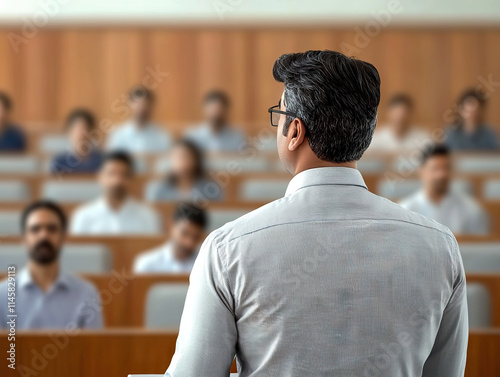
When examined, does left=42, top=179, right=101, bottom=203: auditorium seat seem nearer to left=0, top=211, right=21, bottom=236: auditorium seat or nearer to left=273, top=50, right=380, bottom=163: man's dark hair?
left=0, top=211, right=21, bottom=236: auditorium seat

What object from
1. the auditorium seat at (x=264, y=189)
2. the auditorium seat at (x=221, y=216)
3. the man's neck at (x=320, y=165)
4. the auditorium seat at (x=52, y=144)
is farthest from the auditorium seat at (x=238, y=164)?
the man's neck at (x=320, y=165)

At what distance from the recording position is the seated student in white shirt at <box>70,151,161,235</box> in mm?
2041

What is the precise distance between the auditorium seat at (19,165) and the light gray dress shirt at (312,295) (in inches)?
90.0

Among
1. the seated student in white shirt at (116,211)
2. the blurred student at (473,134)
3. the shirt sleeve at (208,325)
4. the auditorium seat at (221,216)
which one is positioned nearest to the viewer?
the shirt sleeve at (208,325)

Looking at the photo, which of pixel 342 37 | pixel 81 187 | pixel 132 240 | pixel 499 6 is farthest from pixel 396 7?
pixel 132 240

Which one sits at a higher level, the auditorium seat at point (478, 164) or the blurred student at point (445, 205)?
the auditorium seat at point (478, 164)

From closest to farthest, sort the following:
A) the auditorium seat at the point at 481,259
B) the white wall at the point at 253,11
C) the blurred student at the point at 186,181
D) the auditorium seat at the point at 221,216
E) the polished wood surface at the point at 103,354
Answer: the polished wood surface at the point at 103,354 < the auditorium seat at the point at 481,259 < the auditorium seat at the point at 221,216 < the blurred student at the point at 186,181 < the white wall at the point at 253,11

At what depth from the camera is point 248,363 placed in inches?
17.5

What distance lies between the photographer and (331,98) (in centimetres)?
44

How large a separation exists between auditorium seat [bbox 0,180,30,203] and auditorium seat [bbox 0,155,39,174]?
0.32 metres

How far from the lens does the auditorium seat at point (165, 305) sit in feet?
4.33

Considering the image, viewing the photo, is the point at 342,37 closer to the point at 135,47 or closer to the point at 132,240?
the point at 135,47

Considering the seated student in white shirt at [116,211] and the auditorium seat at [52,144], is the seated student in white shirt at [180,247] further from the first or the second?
the auditorium seat at [52,144]

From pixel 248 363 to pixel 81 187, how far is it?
1934mm
